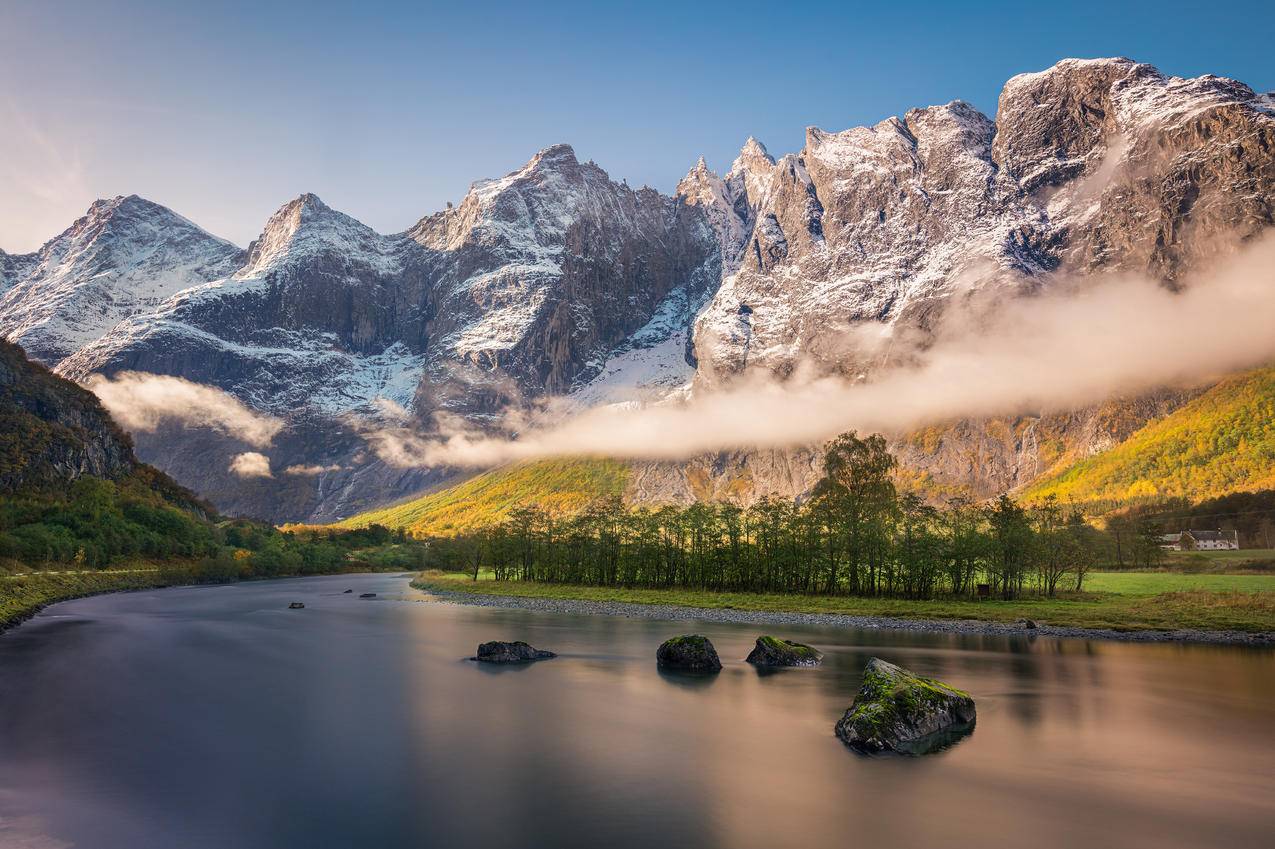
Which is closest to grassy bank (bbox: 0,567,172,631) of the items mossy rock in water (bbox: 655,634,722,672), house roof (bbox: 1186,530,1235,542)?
mossy rock in water (bbox: 655,634,722,672)

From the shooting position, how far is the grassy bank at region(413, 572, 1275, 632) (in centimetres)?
6731

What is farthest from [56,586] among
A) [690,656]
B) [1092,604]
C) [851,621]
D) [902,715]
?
[1092,604]

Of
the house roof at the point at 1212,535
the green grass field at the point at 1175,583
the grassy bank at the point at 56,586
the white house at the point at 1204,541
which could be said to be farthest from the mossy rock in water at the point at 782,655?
the house roof at the point at 1212,535

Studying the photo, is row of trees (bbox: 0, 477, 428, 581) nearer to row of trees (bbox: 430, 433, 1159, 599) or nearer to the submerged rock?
row of trees (bbox: 430, 433, 1159, 599)

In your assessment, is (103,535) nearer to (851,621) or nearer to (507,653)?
(507,653)

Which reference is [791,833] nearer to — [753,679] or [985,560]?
[753,679]

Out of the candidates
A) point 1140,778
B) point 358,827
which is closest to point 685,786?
point 358,827

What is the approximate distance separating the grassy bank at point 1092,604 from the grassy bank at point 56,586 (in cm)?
6556

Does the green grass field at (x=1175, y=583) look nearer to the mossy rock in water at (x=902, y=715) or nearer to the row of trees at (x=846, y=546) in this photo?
the row of trees at (x=846, y=546)

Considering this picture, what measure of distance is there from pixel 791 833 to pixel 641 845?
14.6 ft

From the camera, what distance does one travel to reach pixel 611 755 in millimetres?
29922

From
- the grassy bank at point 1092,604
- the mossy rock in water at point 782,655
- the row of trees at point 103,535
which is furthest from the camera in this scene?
the row of trees at point 103,535

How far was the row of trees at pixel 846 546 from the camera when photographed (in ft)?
308

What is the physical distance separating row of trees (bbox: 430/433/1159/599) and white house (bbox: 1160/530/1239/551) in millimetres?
29104
